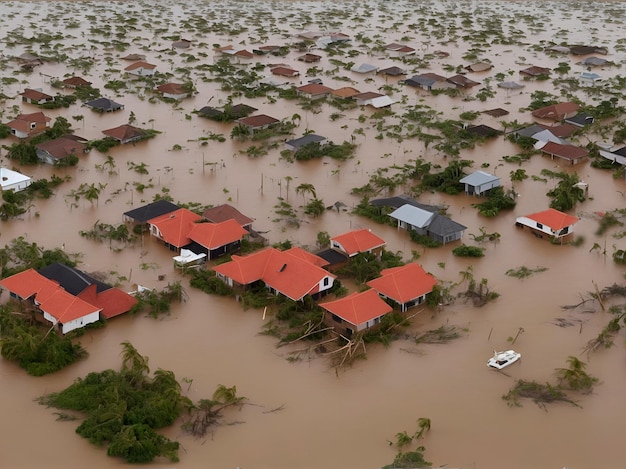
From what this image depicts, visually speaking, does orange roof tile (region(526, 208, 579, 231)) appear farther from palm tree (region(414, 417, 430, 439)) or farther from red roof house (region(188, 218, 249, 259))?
palm tree (region(414, 417, 430, 439))

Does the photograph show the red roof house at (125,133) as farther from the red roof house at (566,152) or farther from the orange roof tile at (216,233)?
the red roof house at (566,152)

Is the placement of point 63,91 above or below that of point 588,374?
below

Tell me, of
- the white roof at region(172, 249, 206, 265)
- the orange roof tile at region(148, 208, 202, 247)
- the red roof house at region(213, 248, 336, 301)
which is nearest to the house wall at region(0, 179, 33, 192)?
the orange roof tile at region(148, 208, 202, 247)

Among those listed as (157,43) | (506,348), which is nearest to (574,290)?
(506,348)

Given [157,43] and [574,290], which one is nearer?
[574,290]

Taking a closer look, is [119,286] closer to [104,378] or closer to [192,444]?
[104,378]

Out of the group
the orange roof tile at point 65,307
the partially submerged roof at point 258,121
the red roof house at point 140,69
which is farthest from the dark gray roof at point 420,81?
the orange roof tile at point 65,307
